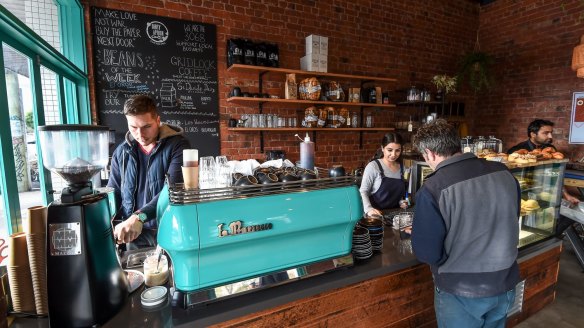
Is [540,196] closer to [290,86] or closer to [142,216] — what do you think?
[290,86]

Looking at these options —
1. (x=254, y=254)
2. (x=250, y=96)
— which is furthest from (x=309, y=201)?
(x=250, y=96)

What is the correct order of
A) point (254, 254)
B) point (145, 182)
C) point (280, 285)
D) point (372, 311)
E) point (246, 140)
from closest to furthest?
point (254, 254) < point (280, 285) < point (372, 311) < point (145, 182) < point (246, 140)

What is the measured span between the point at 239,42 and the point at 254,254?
3.17 metres

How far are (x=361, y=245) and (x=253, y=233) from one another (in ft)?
2.10

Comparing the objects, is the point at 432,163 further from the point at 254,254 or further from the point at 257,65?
the point at 257,65

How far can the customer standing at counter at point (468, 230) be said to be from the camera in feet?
4.50

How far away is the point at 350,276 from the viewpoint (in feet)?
4.55

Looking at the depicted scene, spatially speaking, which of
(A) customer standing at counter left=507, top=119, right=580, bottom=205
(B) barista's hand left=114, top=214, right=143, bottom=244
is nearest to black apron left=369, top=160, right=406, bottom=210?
(B) barista's hand left=114, top=214, right=143, bottom=244

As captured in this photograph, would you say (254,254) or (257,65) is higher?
(257,65)

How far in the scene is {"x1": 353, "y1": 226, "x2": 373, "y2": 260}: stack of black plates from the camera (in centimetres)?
151

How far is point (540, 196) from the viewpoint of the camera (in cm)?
271

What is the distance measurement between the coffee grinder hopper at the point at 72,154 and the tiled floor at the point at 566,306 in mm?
3163

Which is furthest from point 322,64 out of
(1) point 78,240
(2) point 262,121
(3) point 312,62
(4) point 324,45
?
(1) point 78,240

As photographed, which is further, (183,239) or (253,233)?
(253,233)
